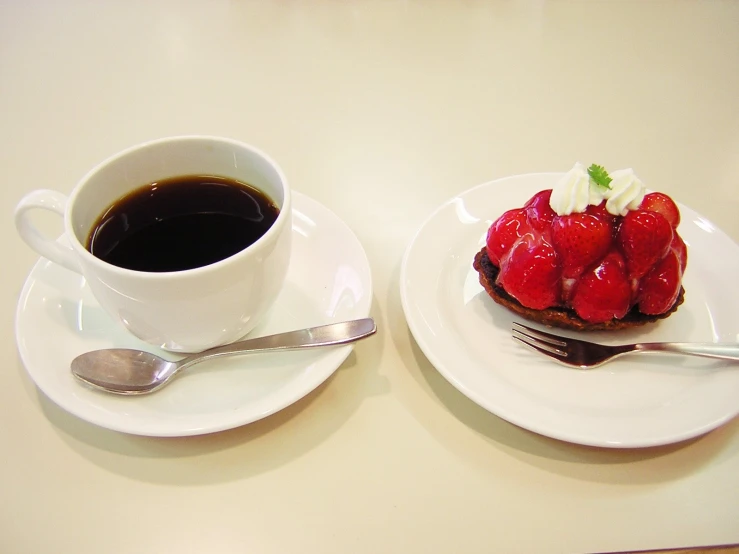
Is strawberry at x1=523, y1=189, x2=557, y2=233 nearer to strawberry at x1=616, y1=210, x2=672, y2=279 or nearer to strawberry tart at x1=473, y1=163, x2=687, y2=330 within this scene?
strawberry tart at x1=473, y1=163, x2=687, y2=330

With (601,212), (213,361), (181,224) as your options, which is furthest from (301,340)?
(601,212)

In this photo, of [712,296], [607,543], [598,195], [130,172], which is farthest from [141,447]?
[712,296]

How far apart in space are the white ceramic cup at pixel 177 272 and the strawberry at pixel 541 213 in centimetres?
39

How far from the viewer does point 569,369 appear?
788 mm

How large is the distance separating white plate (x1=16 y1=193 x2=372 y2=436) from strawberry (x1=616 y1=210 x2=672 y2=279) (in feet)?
1.26

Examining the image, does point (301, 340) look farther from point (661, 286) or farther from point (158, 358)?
point (661, 286)

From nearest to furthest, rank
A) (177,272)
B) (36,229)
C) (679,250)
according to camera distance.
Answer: (177,272), (36,229), (679,250)

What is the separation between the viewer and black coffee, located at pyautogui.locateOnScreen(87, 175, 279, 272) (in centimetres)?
73

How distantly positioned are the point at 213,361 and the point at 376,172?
2.15 feet

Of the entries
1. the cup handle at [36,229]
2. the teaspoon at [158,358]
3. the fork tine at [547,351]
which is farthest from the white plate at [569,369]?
the cup handle at [36,229]

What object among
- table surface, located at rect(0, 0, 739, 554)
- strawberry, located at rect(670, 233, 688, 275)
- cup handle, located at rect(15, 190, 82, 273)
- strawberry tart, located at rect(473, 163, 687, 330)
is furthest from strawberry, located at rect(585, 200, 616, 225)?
cup handle, located at rect(15, 190, 82, 273)

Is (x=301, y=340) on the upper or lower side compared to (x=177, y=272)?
lower

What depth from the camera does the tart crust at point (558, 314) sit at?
833 millimetres

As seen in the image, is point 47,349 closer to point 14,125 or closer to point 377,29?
point 14,125
